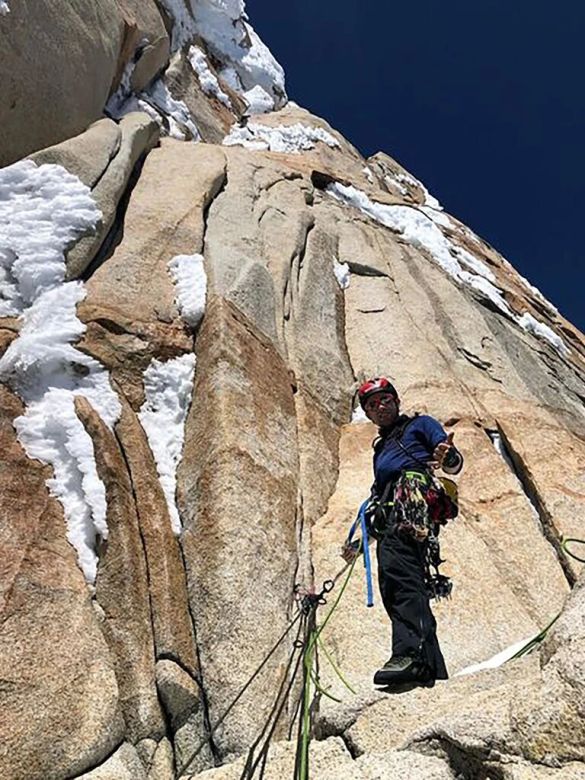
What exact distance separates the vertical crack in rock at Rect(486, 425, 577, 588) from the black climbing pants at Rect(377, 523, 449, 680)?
158 inches

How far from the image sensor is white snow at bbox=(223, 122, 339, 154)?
93.5 ft

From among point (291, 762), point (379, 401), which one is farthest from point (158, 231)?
point (291, 762)

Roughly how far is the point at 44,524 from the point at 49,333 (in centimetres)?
273

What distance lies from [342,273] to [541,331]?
7.68 m

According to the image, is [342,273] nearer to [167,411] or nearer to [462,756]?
[167,411]

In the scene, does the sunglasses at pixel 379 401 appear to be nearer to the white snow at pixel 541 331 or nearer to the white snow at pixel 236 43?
the white snow at pixel 541 331

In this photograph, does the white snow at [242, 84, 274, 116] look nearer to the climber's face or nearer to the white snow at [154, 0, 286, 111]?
the white snow at [154, 0, 286, 111]

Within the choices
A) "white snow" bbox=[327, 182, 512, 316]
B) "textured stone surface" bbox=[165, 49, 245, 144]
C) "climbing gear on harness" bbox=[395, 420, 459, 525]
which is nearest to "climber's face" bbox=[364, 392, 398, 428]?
"climbing gear on harness" bbox=[395, 420, 459, 525]

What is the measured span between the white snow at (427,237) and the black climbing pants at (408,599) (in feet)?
48.6

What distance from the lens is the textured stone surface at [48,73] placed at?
1320 centimetres

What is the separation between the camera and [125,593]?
25.3 feet

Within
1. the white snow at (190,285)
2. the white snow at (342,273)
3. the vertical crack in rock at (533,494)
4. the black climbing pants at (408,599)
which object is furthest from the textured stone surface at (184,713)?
the white snow at (342,273)

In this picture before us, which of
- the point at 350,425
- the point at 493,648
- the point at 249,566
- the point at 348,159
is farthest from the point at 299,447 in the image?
the point at 348,159

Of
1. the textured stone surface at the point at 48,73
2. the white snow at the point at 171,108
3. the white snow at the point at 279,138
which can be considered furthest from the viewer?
the white snow at the point at 279,138
